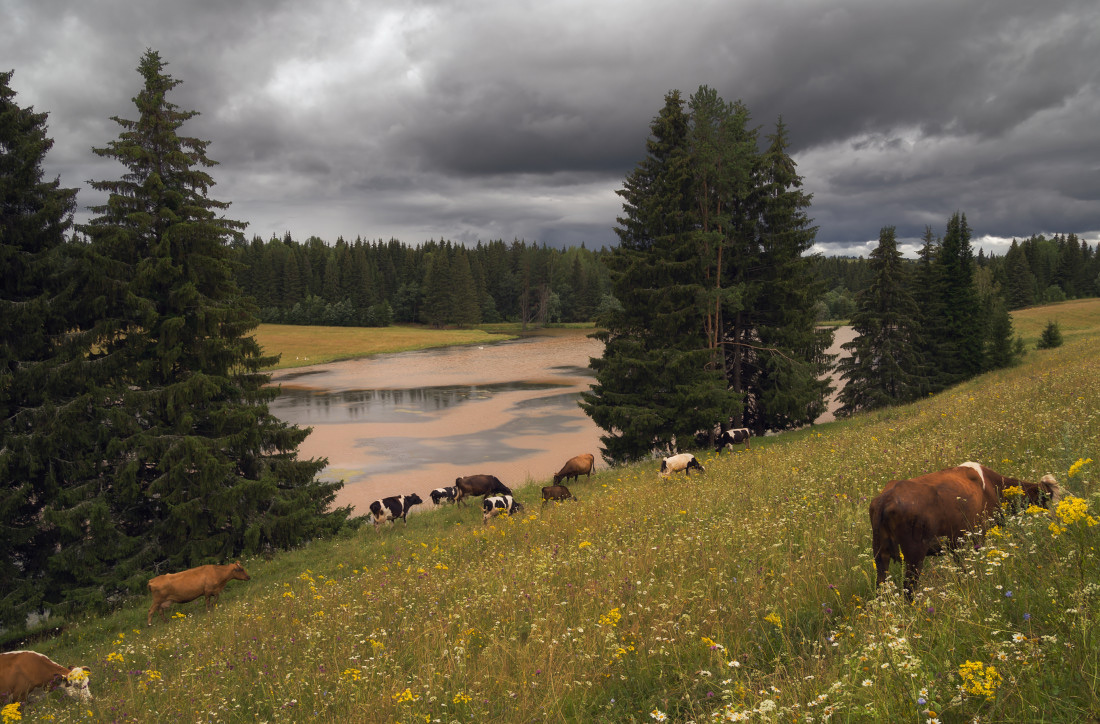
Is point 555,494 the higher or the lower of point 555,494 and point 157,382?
the lower

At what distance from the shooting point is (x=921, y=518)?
4.67 metres

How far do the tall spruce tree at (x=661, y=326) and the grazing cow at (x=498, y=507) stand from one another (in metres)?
7.66

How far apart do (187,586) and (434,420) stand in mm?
27028

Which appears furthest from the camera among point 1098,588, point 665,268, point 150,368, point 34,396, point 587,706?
point 665,268

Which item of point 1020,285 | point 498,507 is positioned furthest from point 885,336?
point 1020,285

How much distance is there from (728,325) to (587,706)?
22009mm

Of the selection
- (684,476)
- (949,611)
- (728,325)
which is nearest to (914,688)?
(949,611)

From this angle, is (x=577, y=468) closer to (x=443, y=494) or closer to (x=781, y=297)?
(x=443, y=494)

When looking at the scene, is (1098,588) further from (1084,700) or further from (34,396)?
(34,396)

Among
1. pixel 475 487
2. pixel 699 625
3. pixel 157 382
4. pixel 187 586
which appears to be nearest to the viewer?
pixel 699 625

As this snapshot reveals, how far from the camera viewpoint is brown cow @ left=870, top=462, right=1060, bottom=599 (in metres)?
4.68

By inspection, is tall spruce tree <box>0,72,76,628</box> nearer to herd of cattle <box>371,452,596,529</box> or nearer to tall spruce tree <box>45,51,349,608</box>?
tall spruce tree <box>45,51,349,608</box>

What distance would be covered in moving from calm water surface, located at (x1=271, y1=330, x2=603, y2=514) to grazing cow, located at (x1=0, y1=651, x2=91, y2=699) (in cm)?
1287

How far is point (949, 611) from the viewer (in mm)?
3352
